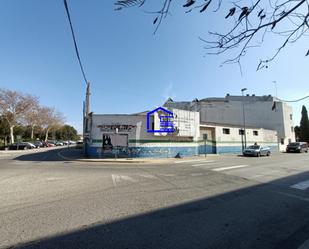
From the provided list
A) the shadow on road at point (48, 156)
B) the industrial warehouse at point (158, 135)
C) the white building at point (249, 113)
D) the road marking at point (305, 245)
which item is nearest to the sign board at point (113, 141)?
the industrial warehouse at point (158, 135)

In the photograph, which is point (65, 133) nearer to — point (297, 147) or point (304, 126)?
point (297, 147)

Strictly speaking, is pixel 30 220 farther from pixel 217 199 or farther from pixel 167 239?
pixel 217 199

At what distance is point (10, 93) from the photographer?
141ft

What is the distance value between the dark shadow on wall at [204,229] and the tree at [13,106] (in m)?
47.9

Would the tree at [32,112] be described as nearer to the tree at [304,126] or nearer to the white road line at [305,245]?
the white road line at [305,245]

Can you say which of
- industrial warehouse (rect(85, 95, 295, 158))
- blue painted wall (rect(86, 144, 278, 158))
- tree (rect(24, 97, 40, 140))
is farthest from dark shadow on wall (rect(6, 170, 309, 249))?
tree (rect(24, 97, 40, 140))

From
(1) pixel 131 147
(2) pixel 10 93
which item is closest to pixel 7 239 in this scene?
(1) pixel 131 147

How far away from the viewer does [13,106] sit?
44312 millimetres

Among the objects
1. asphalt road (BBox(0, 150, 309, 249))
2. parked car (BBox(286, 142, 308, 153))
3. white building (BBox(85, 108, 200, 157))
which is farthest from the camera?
parked car (BBox(286, 142, 308, 153))

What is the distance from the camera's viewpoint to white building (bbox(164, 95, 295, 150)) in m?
44.6

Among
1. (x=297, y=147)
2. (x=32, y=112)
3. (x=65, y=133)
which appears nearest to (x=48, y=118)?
(x=32, y=112)

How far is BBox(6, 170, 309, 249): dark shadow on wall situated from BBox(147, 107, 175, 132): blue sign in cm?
1700

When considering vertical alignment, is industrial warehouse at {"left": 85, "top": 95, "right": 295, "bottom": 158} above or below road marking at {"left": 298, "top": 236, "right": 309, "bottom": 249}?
above

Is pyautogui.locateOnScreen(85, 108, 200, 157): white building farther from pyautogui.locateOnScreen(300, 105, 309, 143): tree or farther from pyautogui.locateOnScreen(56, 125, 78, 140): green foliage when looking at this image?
pyautogui.locateOnScreen(56, 125, 78, 140): green foliage
